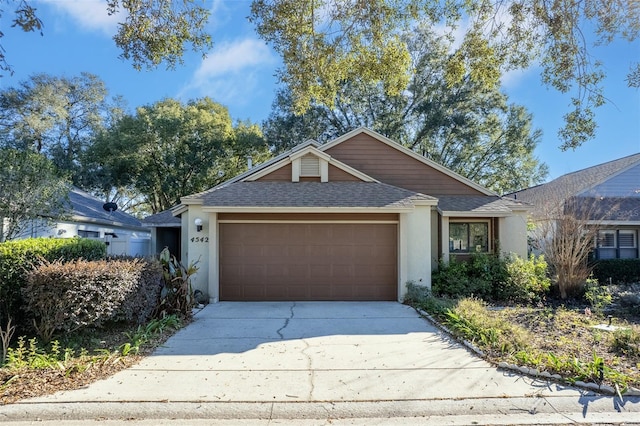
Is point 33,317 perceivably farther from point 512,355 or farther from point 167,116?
point 167,116

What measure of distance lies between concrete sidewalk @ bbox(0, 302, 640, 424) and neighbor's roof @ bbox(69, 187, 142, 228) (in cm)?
1130

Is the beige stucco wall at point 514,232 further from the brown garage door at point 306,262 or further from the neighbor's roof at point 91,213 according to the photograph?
the neighbor's roof at point 91,213

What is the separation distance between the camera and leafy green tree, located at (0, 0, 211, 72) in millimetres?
6088

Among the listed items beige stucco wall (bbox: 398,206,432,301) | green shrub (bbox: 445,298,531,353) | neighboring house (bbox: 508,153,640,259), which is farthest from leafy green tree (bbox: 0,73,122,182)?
neighboring house (bbox: 508,153,640,259)

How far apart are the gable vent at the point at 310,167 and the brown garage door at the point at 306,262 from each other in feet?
6.56

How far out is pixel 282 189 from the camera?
1148 centimetres

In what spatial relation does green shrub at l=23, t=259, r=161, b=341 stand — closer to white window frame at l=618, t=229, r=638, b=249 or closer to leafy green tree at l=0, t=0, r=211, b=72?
leafy green tree at l=0, t=0, r=211, b=72

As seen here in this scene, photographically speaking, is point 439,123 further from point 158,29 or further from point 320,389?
point 320,389

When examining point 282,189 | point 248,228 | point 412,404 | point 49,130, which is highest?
point 49,130

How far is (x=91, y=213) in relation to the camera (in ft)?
55.5

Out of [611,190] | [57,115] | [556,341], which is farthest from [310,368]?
[57,115]

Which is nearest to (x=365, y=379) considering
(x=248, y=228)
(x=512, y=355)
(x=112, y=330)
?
(x=512, y=355)

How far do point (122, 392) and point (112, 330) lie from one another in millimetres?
3030

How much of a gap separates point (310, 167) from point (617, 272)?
12.1m
